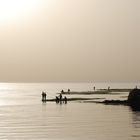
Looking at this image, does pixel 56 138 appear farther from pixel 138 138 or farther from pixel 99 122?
pixel 99 122

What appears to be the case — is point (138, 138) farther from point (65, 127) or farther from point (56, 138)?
point (65, 127)

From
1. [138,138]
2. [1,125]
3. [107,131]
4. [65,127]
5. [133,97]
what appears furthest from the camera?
[133,97]

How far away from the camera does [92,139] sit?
39906mm

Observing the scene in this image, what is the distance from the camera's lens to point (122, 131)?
149ft

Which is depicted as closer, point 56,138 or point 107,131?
point 56,138

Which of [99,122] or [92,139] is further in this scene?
[99,122]

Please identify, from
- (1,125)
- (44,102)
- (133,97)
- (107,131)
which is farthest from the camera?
(44,102)

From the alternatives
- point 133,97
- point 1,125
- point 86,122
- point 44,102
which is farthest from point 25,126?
point 44,102

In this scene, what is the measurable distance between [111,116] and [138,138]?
23068mm

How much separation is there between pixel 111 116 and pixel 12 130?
19880 millimetres

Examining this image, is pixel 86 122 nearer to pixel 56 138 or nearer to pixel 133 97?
pixel 56 138

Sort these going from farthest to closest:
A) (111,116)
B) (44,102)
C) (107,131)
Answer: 1. (44,102)
2. (111,116)
3. (107,131)

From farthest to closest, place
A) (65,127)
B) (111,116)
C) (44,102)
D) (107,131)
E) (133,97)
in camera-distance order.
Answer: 1. (44,102)
2. (133,97)
3. (111,116)
4. (65,127)
5. (107,131)

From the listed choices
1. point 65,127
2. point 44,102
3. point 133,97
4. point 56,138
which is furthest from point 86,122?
point 44,102
